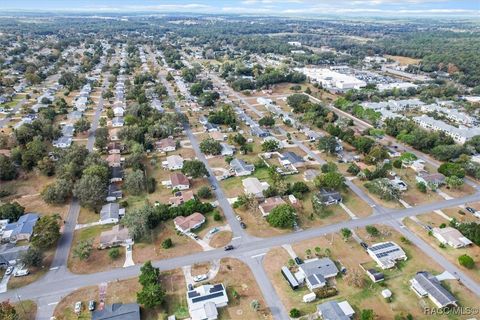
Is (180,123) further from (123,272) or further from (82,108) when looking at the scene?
(123,272)

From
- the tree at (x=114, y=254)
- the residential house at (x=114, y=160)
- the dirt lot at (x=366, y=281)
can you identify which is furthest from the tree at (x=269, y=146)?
the tree at (x=114, y=254)

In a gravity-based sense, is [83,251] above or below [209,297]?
above

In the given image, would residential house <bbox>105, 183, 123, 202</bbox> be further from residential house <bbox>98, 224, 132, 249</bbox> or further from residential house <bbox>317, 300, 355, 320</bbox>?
residential house <bbox>317, 300, 355, 320</bbox>

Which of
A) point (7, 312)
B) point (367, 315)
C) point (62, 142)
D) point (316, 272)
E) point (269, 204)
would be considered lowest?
point (316, 272)

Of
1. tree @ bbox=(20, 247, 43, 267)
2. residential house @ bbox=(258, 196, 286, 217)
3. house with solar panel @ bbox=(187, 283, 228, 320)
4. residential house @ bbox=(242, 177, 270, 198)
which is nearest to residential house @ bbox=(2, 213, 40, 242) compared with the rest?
tree @ bbox=(20, 247, 43, 267)

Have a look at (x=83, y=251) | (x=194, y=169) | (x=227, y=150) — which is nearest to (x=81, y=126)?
(x=227, y=150)

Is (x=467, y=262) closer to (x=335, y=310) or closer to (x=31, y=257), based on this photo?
(x=335, y=310)

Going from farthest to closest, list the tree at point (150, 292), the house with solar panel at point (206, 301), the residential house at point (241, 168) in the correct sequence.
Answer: the residential house at point (241, 168) < the tree at point (150, 292) < the house with solar panel at point (206, 301)

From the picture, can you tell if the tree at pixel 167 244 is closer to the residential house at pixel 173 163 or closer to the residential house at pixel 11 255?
the residential house at pixel 11 255
